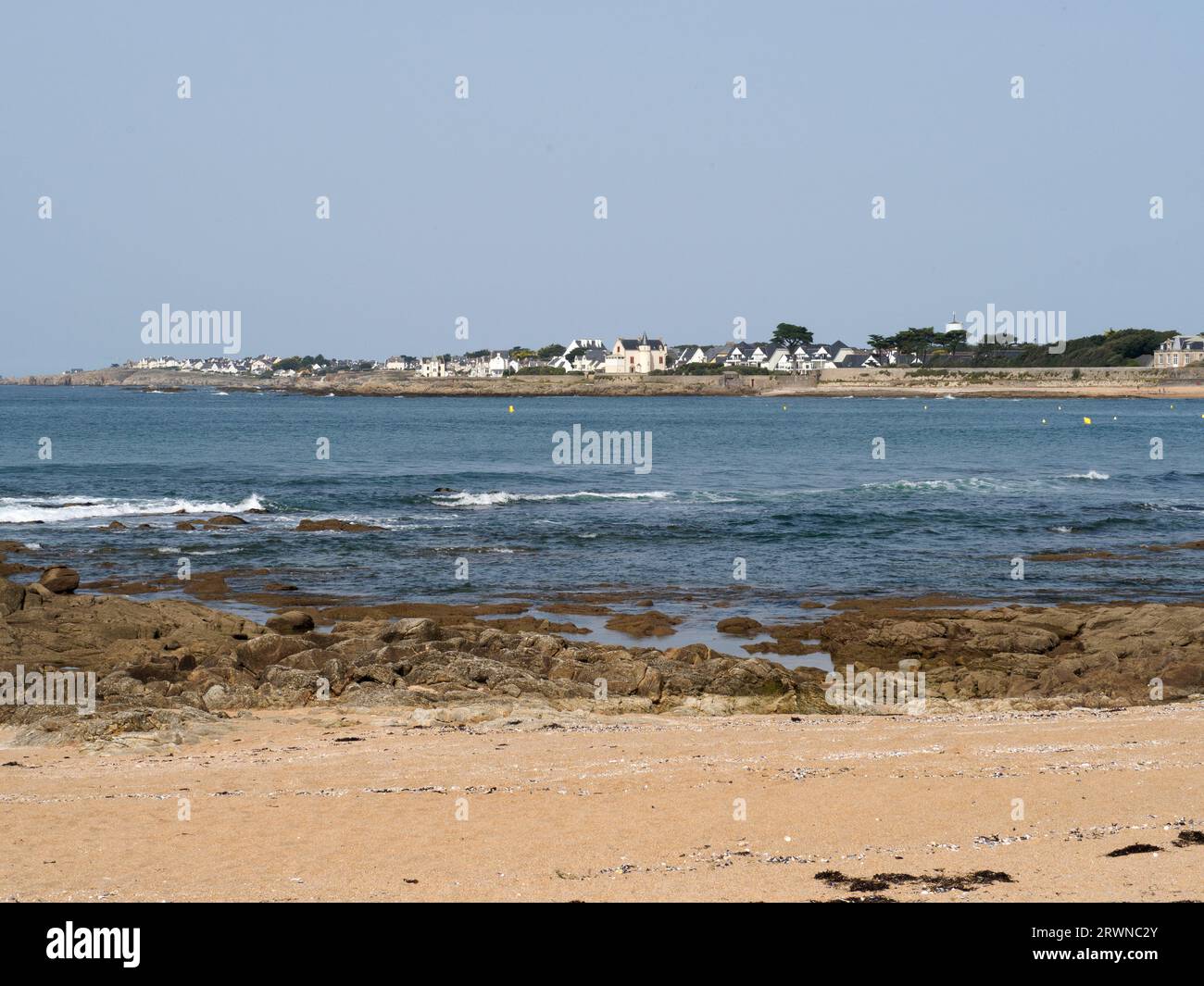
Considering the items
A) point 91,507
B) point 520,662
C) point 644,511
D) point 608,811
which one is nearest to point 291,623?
point 520,662

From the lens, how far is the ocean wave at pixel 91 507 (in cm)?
3756

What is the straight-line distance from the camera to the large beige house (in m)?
169

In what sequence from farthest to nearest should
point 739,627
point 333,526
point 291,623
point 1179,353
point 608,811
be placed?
1. point 1179,353
2. point 333,526
3. point 739,627
4. point 291,623
5. point 608,811

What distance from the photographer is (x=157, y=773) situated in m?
12.1

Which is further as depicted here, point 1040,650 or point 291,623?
point 291,623

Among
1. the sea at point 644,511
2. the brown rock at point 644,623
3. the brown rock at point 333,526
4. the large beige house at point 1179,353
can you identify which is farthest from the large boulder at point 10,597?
the large beige house at point 1179,353

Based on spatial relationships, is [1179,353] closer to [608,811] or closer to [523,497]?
[523,497]

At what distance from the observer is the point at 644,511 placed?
4000 cm

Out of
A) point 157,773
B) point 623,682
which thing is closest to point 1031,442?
point 623,682

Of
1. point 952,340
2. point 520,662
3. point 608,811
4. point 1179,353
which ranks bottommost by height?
point 520,662

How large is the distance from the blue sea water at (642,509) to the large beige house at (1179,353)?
297ft

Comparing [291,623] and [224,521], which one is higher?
[224,521]

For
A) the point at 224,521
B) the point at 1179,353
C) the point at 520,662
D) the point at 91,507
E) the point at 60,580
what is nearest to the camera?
the point at 520,662

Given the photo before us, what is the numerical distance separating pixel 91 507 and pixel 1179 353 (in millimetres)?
162962
